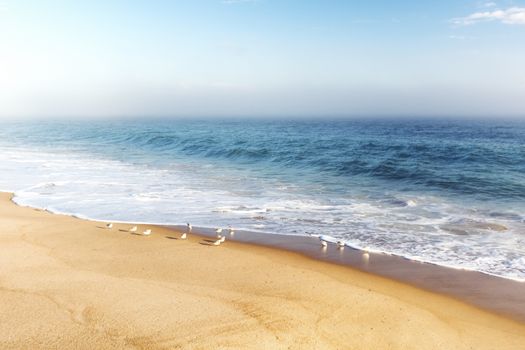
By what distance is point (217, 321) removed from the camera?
22.2 feet

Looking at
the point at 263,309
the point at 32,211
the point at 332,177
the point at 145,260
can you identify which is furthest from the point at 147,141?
the point at 263,309

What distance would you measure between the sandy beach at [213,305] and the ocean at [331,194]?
2581 mm

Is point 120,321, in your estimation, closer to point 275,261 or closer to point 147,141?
point 275,261

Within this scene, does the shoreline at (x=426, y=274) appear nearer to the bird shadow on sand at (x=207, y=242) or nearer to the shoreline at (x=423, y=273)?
the shoreline at (x=423, y=273)

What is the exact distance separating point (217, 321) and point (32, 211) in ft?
34.9

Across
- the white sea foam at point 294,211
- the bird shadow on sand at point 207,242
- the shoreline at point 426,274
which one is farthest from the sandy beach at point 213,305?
the white sea foam at point 294,211

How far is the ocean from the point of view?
1185 cm

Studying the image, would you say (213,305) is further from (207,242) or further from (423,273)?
(423,273)

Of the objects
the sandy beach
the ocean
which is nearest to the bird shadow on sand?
the sandy beach

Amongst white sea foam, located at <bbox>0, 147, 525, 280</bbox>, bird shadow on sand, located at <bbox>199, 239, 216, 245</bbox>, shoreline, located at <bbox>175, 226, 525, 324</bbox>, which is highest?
white sea foam, located at <bbox>0, 147, 525, 280</bbox>

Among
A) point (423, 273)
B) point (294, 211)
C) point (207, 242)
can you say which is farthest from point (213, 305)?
point (294, 211)

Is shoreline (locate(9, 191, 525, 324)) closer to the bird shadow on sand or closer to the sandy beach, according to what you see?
the sandy beach

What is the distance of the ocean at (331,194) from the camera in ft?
38.9

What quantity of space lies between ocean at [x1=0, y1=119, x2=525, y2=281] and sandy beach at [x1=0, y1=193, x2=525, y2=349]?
2.58 m
